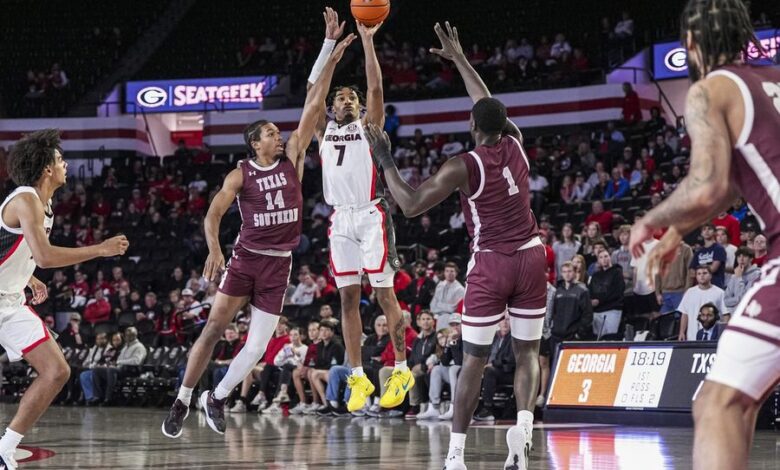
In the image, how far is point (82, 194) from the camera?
2748 cm

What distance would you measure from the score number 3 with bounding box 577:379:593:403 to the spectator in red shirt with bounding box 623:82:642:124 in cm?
1023

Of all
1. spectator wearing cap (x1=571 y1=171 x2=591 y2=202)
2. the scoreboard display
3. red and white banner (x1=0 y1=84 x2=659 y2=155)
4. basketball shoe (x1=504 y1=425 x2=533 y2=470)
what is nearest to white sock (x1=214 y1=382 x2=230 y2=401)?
basketball shoe (x1=504 y1=425 x2=533 y2=470)

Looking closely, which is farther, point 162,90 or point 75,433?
point 162,90

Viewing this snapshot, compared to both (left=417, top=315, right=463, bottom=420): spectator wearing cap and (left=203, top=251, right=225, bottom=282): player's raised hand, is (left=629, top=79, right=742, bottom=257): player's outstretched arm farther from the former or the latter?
(left=417, top=315, right=463, bottom=420): spectator wearing cap

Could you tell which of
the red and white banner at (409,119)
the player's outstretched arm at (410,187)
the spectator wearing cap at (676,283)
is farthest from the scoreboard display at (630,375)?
the red and white banner at (409,119)

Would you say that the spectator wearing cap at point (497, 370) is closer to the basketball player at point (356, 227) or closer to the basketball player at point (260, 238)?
the basketball player at point (356, 227)

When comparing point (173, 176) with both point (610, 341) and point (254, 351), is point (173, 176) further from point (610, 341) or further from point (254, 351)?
point (254, 351)

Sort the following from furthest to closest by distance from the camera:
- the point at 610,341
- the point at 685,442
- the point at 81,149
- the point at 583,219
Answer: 1. the point at 81,149
2. the point at 583,219
3. the point at 610,341
4. the point at 685,442

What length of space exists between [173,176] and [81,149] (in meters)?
4.81

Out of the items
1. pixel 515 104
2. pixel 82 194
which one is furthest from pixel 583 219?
pixel 82 194

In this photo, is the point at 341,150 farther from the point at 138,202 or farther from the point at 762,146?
the point at 138,202

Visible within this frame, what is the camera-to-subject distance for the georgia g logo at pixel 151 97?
31562 mm

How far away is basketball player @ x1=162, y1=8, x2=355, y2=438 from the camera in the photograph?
29.6 feet

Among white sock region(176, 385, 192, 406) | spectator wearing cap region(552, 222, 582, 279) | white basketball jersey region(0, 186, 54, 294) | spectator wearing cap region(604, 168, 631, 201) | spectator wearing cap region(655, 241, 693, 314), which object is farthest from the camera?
spectator wearing cap region(604, 168, 631, 201)
